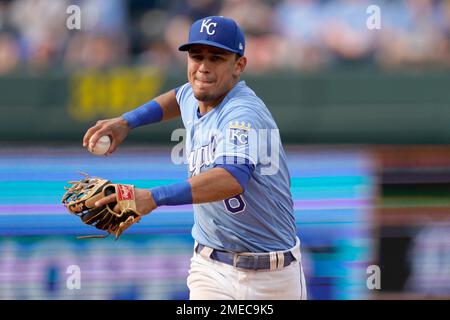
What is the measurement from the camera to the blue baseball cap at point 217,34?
3.98 m

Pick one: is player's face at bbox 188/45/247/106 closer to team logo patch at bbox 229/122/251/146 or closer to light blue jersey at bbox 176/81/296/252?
light blue jersey at bbox 176/81/296/252

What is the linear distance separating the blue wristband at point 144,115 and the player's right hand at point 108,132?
0.18 feet

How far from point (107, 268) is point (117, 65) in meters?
1.62

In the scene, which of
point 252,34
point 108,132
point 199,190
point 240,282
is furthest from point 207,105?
point 252,34

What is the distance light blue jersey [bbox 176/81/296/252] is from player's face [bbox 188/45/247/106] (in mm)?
73

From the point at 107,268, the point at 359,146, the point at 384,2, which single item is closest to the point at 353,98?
the point at 359,146

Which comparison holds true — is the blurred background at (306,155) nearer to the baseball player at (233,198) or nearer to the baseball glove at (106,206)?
the baseball player at (233,198)

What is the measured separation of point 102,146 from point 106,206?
0.73 m

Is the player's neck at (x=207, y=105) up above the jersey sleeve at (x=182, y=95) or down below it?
below

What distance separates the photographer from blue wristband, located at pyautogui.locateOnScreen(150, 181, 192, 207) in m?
3.54

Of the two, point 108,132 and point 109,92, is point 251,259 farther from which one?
point 109,92

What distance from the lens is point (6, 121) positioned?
22.3 feet

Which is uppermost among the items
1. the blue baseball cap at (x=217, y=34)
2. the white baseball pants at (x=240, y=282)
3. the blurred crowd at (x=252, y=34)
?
the blurred crowd at (x=252, y=34)

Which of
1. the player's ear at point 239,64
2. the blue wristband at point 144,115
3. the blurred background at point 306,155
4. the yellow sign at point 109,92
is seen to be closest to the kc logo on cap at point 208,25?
the player's ear at point 239,64
